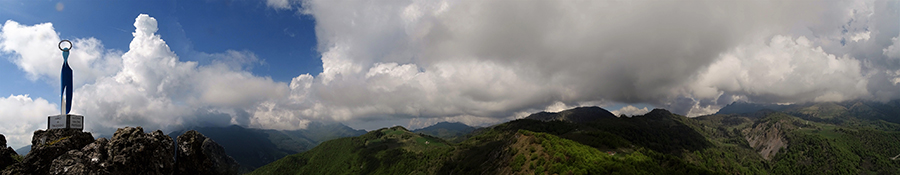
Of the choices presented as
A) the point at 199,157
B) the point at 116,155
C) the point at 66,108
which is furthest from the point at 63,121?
the point at 199,157

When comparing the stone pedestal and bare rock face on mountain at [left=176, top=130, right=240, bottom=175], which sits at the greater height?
the stone pedestal

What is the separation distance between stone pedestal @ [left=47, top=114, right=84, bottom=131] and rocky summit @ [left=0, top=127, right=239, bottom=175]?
1.87ft

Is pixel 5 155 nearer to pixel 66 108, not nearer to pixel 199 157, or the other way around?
pixel 66 108

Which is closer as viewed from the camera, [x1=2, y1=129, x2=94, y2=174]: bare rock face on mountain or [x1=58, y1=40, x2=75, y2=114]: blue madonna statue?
[x1=2, y1=129, x2=94, y2=174]: bare rock face on mountain

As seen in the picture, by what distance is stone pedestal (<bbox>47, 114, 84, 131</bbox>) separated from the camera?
32.8 meters

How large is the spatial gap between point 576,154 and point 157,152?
70.7 m

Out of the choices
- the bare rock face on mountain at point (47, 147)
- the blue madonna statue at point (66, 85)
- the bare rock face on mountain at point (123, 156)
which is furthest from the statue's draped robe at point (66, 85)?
the bare rock face on mountain at point (123, 156)

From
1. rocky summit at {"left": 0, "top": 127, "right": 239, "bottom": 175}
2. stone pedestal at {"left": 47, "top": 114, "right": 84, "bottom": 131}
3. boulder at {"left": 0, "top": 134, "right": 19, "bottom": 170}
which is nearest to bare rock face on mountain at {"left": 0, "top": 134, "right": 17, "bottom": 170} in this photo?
boulder at {"left": 0, "top": 134, "right": 19, "bottom": 170}

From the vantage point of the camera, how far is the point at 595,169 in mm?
61812

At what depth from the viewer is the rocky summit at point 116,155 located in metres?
27.1

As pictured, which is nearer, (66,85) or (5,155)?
(5,155)

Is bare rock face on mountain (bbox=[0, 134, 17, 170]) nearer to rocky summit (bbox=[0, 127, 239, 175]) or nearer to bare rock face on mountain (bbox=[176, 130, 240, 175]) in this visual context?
rocky summit (bbox=[0, 127, 239, 175])

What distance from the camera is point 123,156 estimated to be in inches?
1097

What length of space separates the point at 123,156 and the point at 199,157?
22.7ft
